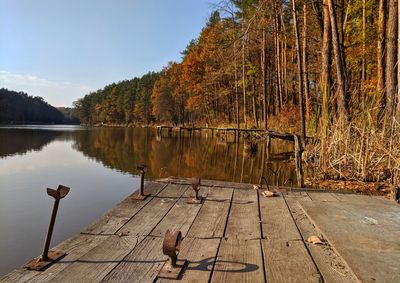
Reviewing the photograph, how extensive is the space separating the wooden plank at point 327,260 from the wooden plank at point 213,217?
76 cm

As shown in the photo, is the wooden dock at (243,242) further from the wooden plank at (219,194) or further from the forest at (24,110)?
the forest at (24,110)

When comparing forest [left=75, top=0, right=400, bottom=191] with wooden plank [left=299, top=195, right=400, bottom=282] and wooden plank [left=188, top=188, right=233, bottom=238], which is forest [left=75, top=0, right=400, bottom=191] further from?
wooden plank [left=188, top=188, right=233, bottom=238]

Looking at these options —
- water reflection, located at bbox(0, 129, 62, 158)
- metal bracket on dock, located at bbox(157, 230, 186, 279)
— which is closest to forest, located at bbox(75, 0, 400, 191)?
metal bracket on dock, located at bbox(157, 230, 186, 279)

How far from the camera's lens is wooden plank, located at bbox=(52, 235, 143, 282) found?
2.14 m

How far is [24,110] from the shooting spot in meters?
124

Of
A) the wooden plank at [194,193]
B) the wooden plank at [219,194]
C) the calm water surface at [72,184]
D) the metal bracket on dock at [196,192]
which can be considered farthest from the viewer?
the calm water surface at [72,184]

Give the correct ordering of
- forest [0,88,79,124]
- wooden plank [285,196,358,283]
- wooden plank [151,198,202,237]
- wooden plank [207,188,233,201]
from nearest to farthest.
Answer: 1. wooden plank [285,196,358,283]
2. wooden plank [151,198,202,237]
3. wooden plank [207,188,233,201]
4. forest [0,88,79,124]

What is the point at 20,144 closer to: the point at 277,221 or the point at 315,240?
the point at 277,221

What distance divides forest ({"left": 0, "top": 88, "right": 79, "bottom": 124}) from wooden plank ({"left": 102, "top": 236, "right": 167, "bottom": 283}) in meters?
123

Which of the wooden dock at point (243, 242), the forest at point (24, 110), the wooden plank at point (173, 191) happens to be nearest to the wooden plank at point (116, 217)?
the wooden dock at point (243, 242)

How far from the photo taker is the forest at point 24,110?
111562mm

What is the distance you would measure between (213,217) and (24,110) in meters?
139

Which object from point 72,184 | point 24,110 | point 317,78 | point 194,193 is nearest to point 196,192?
point 194,193

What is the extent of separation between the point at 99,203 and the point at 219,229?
16.6 ft
